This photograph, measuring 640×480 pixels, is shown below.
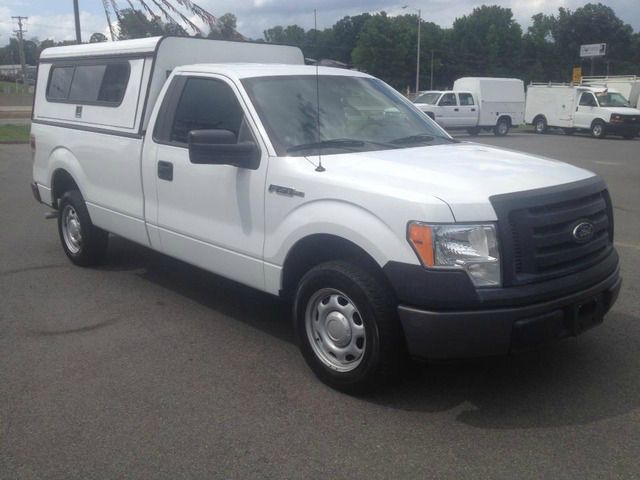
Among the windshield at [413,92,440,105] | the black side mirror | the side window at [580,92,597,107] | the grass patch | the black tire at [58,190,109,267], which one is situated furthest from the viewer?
the side window at [580,92,597,107]

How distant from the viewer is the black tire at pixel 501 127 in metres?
30.9

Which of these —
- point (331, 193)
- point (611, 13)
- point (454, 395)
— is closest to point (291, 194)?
point (331, 193)

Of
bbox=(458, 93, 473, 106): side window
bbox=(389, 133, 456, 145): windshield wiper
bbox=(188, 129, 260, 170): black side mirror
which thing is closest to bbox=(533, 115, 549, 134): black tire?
bbox=(458, 93, 473, 106): side window

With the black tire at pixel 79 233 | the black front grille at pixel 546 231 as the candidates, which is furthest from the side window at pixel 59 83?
the black front grille at pixel 546 231

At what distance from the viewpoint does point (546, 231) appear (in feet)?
12.6

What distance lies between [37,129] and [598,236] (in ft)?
19.2

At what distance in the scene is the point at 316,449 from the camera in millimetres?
3549

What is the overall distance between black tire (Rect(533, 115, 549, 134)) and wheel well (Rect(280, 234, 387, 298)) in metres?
30.8

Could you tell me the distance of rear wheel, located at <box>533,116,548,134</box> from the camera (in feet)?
109

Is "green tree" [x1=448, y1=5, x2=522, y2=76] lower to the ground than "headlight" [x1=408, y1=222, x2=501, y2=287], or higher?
higher

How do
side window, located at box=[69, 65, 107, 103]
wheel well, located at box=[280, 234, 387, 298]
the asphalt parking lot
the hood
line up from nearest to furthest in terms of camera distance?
1. the asphalt parking lot
2. the hood
3. wheel well, located at box=[280, 234, 387, 298]
4. side window, located at box=[69, 65, 107, 103]

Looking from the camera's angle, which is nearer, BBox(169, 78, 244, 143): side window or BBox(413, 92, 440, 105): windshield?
BBox(169, 78, 244, 143): side window

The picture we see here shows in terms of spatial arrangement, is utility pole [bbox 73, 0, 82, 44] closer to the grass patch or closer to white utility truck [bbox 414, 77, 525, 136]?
the grass patch

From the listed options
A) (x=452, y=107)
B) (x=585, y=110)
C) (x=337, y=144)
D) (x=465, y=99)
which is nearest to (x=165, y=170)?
(x=337, y=144)
